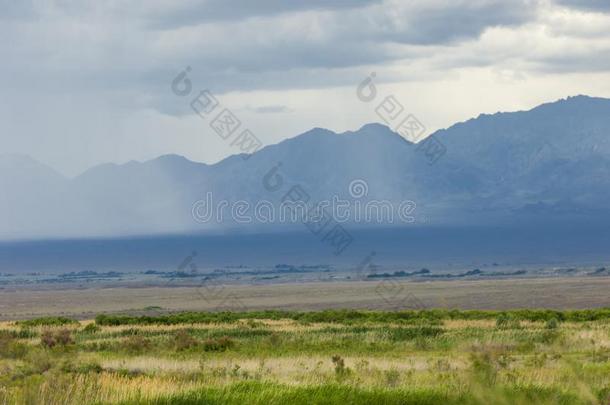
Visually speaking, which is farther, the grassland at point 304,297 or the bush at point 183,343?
the grassland at point 304,297

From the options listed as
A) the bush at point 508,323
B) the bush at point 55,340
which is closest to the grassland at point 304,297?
the bush at point 508,323

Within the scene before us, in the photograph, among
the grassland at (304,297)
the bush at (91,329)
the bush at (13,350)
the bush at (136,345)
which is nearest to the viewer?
the bush at (13,350)

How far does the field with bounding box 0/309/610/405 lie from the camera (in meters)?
14.7

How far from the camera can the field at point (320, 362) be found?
1472 centimetres

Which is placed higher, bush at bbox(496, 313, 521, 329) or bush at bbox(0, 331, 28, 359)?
bush at bbox(0, 331, 28, 359)

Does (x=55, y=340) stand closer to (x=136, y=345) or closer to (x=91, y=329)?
(x=136, y=345)

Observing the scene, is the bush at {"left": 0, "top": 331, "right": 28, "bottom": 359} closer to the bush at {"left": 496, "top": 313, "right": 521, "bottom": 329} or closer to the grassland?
the bush at {"left": 496, "top": 313, "right": 521, "bottom": 329}

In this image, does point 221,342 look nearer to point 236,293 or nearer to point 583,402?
point 583,402

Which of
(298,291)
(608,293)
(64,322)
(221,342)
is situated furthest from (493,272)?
(221,342)

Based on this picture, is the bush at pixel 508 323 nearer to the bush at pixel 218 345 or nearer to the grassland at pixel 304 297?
the bush at pixel 218 345

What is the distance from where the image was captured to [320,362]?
2270 cm

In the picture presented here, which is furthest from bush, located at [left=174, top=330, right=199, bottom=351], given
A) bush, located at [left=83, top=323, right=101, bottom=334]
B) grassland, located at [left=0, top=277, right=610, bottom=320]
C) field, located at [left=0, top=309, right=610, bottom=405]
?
grassland, located at [left=0, top=277, right=610, bottom=320]

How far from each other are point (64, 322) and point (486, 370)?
37.5 m

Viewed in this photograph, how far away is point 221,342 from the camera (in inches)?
1300
